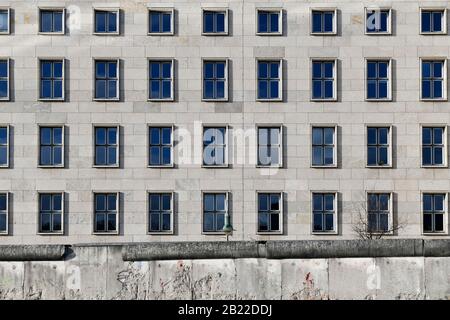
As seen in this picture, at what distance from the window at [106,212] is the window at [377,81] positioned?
14563 mm

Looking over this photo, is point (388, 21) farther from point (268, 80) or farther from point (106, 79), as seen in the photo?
point (106, 79)

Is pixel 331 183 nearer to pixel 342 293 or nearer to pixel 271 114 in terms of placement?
pixel 271 114

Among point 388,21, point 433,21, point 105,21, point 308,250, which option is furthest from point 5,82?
point 308,250

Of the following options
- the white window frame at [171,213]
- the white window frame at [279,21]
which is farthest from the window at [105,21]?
the white window frame at [171,213]

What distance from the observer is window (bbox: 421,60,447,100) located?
45.7 m

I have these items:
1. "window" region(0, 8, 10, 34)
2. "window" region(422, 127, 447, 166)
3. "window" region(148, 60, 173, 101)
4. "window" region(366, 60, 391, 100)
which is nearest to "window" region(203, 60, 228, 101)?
"window" region(148, 60, 173, 101)

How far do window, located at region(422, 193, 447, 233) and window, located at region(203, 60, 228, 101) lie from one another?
12063 millimetres

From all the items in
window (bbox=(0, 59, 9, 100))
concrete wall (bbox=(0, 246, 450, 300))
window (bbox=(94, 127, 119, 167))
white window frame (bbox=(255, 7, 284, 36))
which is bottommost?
concrete wall (bbox=(0, 246, 450, 300))

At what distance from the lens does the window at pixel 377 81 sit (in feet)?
149

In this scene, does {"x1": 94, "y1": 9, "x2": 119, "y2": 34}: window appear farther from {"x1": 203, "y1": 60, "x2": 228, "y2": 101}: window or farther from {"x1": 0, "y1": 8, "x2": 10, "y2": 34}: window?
{"x1": 203, "y1": 60, "x2": 228, "y2": 101}: window

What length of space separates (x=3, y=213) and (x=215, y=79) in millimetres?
13148

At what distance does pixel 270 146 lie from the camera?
148ft

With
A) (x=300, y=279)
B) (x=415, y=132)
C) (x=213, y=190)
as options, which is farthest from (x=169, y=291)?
(x=415, y=132)

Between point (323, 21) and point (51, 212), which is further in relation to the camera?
point (323, 21)
